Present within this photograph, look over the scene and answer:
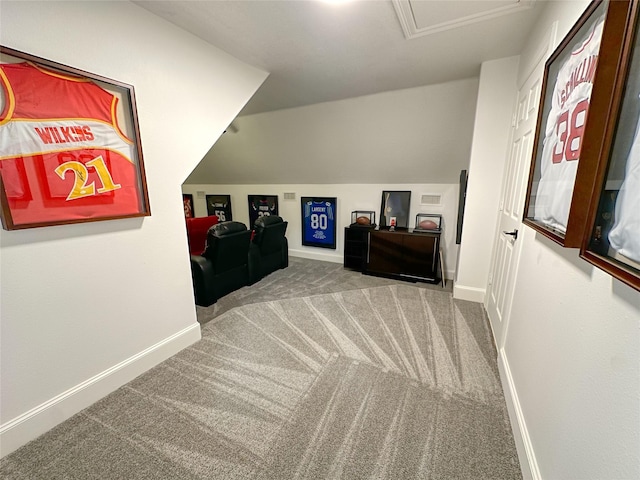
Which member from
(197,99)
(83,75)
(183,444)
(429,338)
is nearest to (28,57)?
(83,75)

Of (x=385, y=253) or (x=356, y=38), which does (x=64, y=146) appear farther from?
(x=385, y=253)

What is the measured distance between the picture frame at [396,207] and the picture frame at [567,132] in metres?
2.40

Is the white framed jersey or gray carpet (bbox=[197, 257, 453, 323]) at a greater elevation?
the white framed jersey

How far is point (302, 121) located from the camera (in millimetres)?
3514

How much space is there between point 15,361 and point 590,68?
273cm

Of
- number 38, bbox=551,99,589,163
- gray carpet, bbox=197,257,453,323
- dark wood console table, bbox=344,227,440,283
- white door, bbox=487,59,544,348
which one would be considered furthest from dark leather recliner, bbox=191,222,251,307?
number 38, bbox=551,99,589,163

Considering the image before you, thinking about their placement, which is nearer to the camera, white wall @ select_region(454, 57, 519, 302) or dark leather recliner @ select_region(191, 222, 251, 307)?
white wall @ select_region(454, 57, 519, 302)

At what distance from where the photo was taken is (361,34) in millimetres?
1797

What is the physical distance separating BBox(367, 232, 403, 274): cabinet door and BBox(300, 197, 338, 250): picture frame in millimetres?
931

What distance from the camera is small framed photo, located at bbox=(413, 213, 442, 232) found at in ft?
11.8

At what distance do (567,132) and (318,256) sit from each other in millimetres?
3846

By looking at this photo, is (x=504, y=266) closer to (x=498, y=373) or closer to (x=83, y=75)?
(x=498, y=373)

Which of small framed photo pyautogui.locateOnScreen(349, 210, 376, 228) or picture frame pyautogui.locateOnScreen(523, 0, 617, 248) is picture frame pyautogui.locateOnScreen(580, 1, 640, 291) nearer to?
picture frame pyautogui.locateOnScreen(523, 0, 617, 248)

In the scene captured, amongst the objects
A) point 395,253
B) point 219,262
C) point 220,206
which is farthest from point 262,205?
point 395,253
